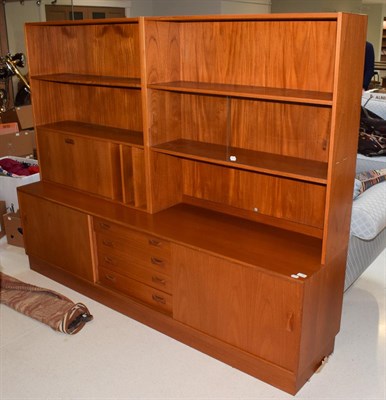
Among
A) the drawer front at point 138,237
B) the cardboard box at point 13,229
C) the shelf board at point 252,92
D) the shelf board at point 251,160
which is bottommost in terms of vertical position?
the cardboard box at point 13,229

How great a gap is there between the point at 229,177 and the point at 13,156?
8.91ft

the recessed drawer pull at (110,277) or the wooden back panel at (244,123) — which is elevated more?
the wooden back panel at (244,123)

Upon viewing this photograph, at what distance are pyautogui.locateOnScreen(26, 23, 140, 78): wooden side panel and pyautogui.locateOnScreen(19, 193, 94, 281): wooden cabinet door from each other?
865mm

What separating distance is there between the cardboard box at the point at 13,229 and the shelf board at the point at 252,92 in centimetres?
181

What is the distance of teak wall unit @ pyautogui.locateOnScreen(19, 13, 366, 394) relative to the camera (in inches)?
83.0

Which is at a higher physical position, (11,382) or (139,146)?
(139,146)

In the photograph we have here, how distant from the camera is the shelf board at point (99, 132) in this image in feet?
9.05

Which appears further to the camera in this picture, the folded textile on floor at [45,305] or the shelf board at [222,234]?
the folded textile on floor at [45,305]

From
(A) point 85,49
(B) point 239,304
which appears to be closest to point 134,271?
(B) point 239,304

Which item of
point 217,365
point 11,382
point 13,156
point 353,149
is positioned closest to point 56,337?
point 11,382

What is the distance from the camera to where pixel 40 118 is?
10.5 ft

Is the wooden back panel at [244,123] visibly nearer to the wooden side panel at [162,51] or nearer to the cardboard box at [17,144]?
the wooden side panel at [162,51]

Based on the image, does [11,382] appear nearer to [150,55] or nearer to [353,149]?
[150,55]

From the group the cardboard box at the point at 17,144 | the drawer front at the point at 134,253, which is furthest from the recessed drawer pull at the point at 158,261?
the cardboard box at the point at 17,144
